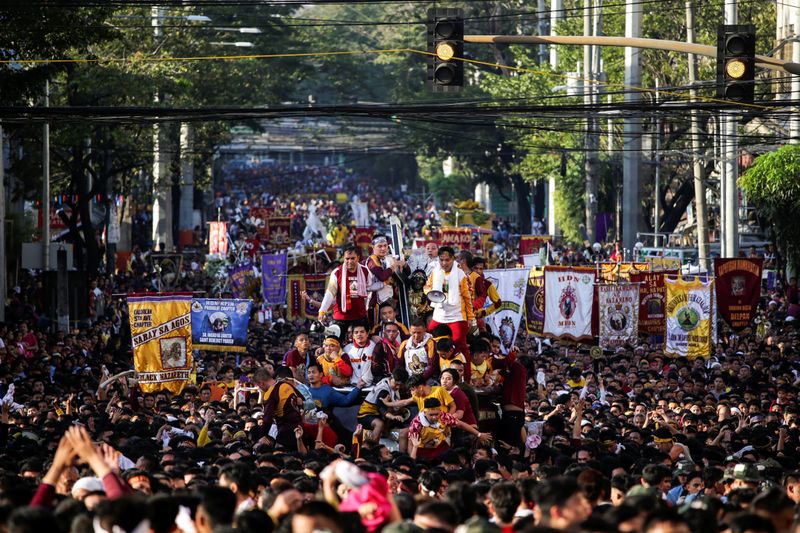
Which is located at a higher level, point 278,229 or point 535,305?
point 278,229

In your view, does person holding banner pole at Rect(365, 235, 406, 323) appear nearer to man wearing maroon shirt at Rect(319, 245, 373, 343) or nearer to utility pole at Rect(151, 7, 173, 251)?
man wearing maroon shirt at Rect(319, 245, 373, 343)

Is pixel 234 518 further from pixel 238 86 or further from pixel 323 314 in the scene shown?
pixel 238 86

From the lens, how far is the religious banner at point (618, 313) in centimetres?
2623

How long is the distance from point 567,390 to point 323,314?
6244mm

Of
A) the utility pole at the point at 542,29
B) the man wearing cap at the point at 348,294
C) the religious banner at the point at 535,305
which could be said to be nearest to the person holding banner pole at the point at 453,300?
the man wearing cap at the point at 348,294

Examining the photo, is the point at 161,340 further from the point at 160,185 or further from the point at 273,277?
the point at 160,185

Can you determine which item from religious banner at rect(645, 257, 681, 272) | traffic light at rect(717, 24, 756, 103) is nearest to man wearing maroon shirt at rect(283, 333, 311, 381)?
traffic light at rect(717, 24, 756, 103)

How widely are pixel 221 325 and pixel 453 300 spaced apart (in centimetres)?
742

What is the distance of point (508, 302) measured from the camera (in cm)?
2486

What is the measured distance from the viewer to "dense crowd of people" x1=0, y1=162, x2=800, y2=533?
29.1 feet

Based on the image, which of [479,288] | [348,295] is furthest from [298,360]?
[479,288]

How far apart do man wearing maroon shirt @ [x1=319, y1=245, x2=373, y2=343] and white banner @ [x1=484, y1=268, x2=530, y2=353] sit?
18.6 ft

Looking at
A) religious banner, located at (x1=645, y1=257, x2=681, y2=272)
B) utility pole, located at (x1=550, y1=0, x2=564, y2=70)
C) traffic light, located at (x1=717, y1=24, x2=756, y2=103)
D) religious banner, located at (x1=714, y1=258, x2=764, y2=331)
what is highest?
utility pole, located at (x1=550, y1=0, x2=564, y2=70)

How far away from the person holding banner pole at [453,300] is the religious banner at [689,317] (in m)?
8.57
